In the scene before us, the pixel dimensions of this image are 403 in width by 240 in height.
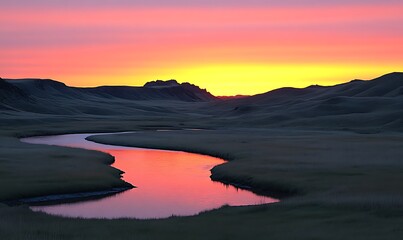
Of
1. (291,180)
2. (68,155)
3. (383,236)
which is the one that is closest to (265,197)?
(291,180)

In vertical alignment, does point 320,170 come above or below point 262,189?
above

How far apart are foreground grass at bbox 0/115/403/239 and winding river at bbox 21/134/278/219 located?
221 cm

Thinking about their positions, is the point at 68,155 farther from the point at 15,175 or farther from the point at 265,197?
the point at 265,197

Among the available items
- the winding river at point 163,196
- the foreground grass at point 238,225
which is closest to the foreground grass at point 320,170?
the winding river at point 163,196

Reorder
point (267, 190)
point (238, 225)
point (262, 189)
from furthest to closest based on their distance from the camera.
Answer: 1. point (262, 189)
2. point (267, 190)
3. point (238, 225)

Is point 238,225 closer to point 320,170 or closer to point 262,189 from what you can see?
point 262,189

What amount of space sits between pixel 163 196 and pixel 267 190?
24.4 feet

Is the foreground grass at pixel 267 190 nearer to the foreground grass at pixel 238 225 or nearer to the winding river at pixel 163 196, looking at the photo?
the foreground grass at pixel 238 225

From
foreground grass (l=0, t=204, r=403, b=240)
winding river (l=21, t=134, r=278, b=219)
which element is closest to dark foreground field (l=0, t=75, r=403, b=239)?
foreground grass (l=0, t=204, r=403, b=240)

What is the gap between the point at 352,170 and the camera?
43.8 m

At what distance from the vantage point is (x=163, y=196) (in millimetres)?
39688

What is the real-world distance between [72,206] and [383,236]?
21.6 metres

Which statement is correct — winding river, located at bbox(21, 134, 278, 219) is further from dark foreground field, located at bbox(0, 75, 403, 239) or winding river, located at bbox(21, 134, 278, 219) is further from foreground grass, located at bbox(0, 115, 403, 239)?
foreground grass, located at bbox(0, 115, 403, 239)

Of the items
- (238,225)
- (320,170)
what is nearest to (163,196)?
(320,170)
